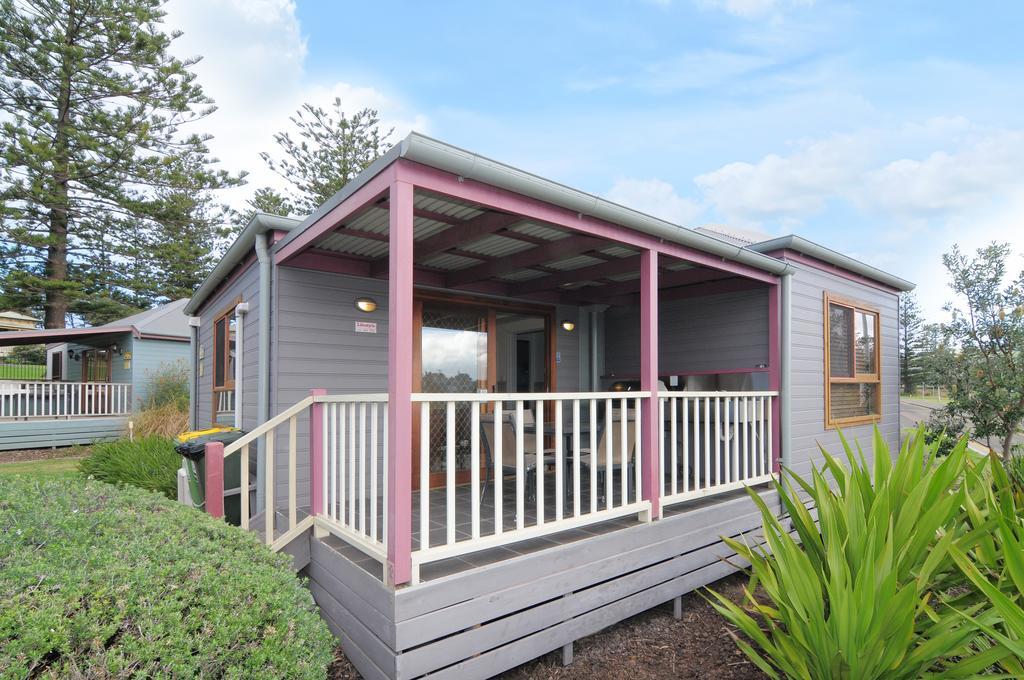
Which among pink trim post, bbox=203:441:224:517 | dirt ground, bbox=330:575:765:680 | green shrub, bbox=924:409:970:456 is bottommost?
dirt ground, bbox=330:575:765:680

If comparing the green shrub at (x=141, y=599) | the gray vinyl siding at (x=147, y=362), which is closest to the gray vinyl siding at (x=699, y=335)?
the green shrub at (x=141, y=599)

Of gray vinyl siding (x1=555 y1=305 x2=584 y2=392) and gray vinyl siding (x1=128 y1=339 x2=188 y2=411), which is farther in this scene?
gray vinyl siding (x1=128 y1=339 x2=188 y2=411)

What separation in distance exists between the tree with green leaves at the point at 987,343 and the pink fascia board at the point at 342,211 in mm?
7809

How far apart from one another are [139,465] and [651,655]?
6.14 meters

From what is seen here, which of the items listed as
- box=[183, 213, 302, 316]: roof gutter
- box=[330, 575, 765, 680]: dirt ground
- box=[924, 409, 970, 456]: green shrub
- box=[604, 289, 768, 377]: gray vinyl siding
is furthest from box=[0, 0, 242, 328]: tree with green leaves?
box=[924, 409, 970, 456]: green shrub

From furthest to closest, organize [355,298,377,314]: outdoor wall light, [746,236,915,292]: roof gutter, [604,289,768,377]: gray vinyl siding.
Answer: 1. [604,289,768,377]: gray vinyl siding
2. [746,236,915,292]: roof gutter
3. [355,298,377,314]: outdoor wall light

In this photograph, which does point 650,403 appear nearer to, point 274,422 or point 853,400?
point 274,422

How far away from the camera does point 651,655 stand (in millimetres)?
3092

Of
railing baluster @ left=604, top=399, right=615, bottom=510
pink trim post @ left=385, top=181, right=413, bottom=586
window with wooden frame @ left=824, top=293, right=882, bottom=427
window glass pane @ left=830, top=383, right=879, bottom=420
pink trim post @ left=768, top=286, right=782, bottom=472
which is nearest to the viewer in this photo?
pink trim post @ left=385, top=181, right=413, bottom=586

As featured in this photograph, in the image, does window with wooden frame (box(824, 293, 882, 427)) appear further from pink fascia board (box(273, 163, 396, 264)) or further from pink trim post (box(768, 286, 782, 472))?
pink fascia board (box(273, 163, 396, 264))

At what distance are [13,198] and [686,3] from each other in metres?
17.2

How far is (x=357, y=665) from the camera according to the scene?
8.71ft

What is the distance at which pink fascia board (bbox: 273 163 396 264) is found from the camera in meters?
2.66

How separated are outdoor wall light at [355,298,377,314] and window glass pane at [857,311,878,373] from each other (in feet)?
18.3
